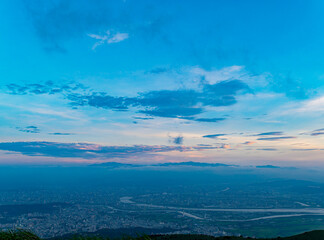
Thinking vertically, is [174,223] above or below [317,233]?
below

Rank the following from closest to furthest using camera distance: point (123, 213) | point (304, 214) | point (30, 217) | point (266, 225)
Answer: point (266, 225) → point (30, 217) → point (304, 214) → point (123, 213)

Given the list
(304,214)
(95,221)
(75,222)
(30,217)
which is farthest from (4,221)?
(304,214)

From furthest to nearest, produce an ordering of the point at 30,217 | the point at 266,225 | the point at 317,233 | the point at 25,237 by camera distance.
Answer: the point at 30,217 → the point at 266,225 → the point at 317,233 → the point at 25,237

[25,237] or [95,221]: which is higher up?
[25,237]

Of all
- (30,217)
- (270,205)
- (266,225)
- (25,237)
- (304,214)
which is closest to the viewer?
(25,237)

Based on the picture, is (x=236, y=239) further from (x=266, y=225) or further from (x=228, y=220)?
(x=228, y=220)

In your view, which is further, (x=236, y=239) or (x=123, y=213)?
(x=123, y=213)

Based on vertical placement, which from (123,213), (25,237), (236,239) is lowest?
(123,213)

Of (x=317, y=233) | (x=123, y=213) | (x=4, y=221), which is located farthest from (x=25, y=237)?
(x=123, y=213)

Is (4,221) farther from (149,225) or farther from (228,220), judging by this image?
(228,220)
